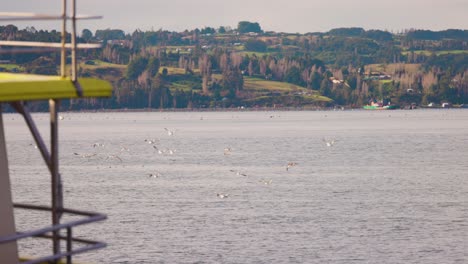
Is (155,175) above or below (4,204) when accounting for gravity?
below

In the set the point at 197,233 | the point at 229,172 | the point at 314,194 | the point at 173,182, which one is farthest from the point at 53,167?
the point at 229,172

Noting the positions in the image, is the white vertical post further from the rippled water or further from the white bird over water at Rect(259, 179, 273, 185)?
the white bird over water at Rect(259, 179, 273, 185)

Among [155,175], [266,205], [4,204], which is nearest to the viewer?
[4,204]

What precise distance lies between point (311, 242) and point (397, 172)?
6343 centimetres

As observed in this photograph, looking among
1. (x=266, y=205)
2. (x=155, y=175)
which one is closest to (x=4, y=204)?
(x=266, y=205)

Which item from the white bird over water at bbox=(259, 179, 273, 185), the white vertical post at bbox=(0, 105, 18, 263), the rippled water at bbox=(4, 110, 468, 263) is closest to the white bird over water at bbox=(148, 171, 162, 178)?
the rippled water at bbox=(4, 110, 468, 263)

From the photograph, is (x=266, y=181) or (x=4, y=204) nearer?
(x=4, y=204)

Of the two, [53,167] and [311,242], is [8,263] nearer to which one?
[53,167]

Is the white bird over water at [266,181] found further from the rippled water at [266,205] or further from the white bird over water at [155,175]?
the white bird over water at [155,175]

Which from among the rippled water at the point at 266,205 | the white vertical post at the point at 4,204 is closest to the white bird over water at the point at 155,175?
the rippled water at the point at 266,205

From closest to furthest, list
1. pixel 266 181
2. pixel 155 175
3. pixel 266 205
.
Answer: pixel 266 205, pixel 266 181, pixel 155 175

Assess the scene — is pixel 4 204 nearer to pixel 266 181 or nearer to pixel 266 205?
pixel 266 205

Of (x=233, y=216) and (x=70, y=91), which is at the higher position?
(x=70, y=91)

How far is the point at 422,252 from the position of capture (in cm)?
5894
